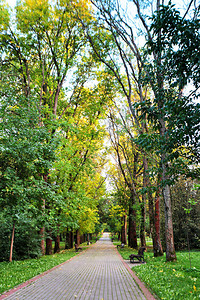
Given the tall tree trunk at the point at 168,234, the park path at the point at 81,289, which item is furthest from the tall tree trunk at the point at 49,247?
the tall tree trunk at the point at 168,234

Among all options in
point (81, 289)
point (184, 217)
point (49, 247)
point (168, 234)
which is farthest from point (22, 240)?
point (184, 217)

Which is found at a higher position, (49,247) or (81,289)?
(81,289)

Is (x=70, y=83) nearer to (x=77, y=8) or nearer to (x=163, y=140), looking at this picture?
(x=77, y=8)

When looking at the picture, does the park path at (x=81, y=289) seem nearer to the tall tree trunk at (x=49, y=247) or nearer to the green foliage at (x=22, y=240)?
the green foliage at (x=22, y=240)

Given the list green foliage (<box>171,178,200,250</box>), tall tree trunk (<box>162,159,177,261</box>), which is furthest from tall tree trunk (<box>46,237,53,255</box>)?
green foliage (<box>171,178,200,250</box>)

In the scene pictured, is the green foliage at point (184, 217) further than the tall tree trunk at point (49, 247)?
Yes

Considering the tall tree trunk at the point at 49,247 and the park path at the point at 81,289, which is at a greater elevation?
the park path at the point at 81,289

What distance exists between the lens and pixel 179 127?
228 inches

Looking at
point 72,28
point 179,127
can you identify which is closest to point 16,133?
point 179,127

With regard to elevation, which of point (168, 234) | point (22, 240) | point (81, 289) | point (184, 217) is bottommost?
point (81, 289)

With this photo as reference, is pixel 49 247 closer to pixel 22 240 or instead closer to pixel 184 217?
pixel 22 240

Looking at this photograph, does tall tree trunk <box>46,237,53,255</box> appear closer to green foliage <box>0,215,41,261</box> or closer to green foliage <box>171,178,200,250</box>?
green foliage <box>0,215,41,261</box>

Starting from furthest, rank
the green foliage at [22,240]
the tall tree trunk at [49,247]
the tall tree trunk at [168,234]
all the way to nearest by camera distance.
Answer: the tall tree trunk at [49,247] → the green foliage at [22,240] → the tall tree trunk at [168,234]

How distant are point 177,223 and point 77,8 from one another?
2084 centimetres
